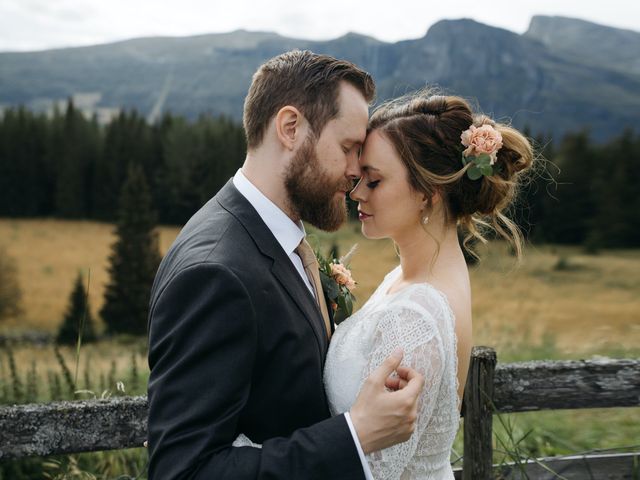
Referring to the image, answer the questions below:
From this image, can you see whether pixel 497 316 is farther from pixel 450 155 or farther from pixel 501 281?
pixel 450 155

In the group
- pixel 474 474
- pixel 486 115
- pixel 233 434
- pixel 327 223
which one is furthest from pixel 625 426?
pixel 233 434

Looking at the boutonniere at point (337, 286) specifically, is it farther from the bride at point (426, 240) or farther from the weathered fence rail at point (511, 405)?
the weathered fence rail at point (511, 405)

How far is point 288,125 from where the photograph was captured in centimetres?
247

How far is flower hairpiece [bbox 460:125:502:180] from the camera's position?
280 centimetres

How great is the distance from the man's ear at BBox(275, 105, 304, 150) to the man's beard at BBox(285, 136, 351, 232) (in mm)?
47

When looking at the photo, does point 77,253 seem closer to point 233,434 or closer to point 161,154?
point 161,154

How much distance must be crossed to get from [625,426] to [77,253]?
6757cm

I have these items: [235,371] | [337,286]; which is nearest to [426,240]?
[337,286]

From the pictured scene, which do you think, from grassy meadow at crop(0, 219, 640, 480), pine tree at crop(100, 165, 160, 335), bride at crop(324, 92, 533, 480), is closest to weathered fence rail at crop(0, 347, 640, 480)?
grassy meadow at crop(0, 219, 640, 480)

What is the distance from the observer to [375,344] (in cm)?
255

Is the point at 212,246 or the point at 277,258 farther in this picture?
the point at 277,258

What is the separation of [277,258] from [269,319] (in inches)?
10.7

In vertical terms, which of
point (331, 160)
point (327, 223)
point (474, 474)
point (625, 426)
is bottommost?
point (625, 426)

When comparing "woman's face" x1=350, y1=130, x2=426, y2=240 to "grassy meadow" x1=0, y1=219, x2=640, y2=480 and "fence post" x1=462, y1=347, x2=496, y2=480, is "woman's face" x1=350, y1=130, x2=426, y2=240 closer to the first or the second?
"grassy meadow" x1=0, y1=219, x2=640, y2=480
